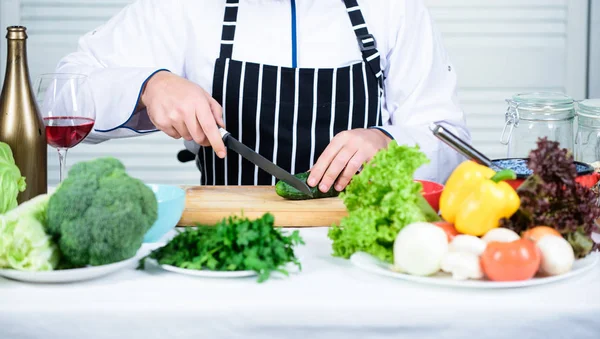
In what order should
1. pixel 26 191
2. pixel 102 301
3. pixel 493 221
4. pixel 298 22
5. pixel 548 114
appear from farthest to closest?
pixel 298 22 < pixel 548 114 < pixel 26 191 < pixel 493 221 < pixel 102 301

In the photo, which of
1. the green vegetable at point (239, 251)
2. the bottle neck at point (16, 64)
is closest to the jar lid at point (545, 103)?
the green vegetable at point (239, 251)

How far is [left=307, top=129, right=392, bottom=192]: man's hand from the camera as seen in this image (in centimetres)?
160

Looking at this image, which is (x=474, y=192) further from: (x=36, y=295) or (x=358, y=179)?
(x=36, y=295)

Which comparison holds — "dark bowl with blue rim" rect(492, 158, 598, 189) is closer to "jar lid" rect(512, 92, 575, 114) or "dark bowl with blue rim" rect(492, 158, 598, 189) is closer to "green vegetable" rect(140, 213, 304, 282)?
"jar lid" rect(512, 92, 575, 114)

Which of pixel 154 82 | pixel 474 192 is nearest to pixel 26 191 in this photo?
pixel 154 82

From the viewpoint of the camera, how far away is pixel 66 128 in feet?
4.76

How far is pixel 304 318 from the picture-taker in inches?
40.8

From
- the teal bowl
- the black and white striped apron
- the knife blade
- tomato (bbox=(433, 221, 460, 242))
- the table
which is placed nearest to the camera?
the table

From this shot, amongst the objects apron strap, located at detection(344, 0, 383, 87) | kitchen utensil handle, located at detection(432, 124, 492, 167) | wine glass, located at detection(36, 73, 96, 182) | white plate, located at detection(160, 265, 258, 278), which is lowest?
white plate, located at detection(160, 265, 258, 278)

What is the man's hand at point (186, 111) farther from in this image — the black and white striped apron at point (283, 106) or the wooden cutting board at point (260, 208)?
the black and white striped apron at point (283, 106)

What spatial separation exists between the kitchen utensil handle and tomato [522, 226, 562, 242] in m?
0.20

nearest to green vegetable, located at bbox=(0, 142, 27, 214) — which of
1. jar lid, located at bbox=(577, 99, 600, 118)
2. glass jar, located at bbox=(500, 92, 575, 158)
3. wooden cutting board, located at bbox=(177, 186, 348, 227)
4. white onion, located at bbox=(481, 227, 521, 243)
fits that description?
wooden cutting board, located at bbox=(177, 186, 348, 227)

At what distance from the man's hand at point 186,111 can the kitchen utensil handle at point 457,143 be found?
0.48 meters

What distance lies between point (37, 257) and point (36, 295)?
0.17 feet
